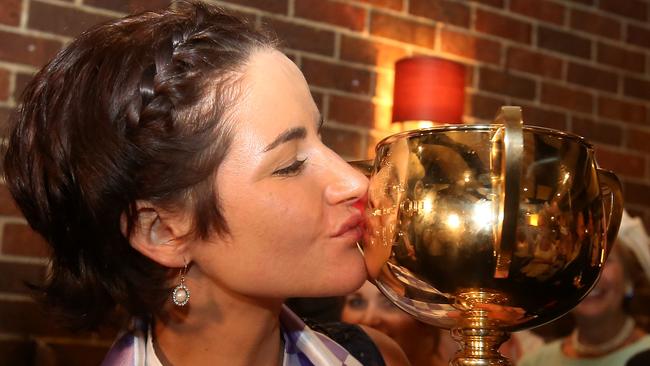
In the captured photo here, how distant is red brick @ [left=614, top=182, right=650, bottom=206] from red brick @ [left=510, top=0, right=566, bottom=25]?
22.5 inches

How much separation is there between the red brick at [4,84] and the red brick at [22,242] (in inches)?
11.3

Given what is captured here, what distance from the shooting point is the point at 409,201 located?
30.4 inches

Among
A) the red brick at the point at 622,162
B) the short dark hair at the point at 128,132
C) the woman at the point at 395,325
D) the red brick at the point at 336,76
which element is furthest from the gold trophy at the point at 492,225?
the red brick at the point at 622,162

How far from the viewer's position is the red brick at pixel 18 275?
5.65 ft

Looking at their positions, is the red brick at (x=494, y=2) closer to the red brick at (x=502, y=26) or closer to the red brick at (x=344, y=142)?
the red brick at (x=502, y=26)

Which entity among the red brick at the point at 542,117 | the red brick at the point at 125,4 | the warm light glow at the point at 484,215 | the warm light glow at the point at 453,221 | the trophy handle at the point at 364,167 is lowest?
the warm light glow at the point at 453,221

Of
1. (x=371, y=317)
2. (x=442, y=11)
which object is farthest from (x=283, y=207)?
(x=442, y=11)

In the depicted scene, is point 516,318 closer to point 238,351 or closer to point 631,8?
point 238,351

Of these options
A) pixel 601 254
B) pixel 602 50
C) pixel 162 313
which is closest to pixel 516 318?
pixel 601 254

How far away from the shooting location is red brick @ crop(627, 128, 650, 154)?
2553 millimetres

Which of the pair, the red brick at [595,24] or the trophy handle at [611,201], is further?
the red brick at [595,24]

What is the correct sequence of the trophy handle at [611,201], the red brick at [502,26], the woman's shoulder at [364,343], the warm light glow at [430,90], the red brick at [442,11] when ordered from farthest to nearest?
1. the red brick at [502,26]
2. the red brick at [442,11]
3. the warm light glow at [430,90]
4. the woman's shoulder at [364,343]
5. the trophy handle at [611,201]

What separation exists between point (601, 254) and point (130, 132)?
534mm

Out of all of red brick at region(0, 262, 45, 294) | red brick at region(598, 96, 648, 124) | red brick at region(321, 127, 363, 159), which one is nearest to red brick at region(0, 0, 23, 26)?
red brick at region(0, 262, 45, 294)
